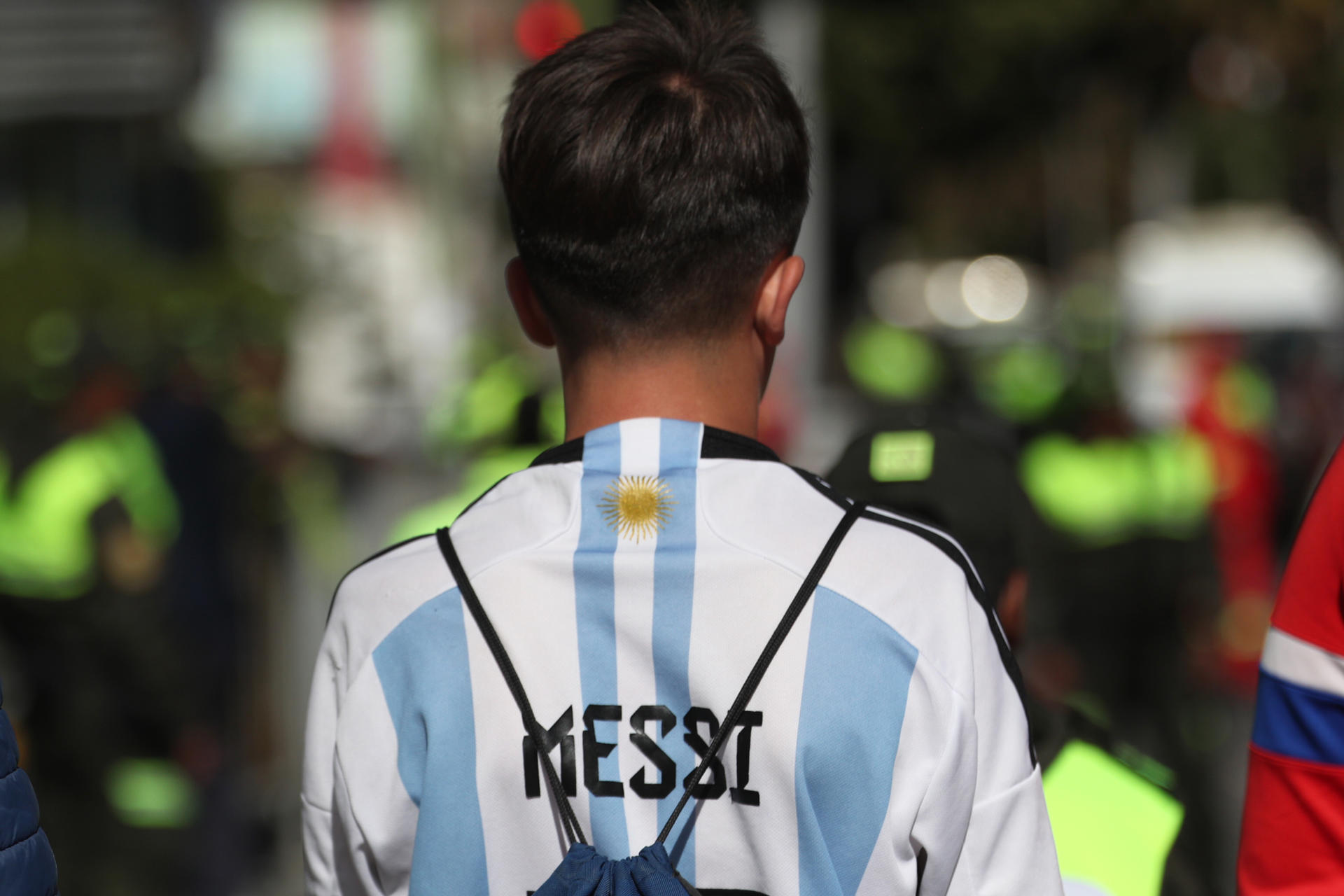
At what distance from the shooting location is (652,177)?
1.51 meters

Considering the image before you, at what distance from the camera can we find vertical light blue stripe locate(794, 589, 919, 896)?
144cm

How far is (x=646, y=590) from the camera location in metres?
1.50

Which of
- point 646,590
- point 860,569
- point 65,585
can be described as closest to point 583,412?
point 646,590

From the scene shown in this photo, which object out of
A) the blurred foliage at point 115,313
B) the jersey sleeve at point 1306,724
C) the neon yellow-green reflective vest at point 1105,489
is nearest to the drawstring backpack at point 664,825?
the jersey sleeve at point 1306,724

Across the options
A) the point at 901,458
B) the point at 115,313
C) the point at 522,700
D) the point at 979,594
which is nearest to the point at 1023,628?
the point at 901,458

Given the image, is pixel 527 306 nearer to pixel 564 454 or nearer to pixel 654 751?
pixel 564 454

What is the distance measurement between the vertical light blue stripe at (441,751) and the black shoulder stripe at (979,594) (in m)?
0.46

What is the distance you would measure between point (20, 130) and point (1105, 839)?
20912mm

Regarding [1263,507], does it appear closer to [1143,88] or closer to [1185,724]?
[1185,724]

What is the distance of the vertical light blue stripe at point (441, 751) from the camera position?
1504mm

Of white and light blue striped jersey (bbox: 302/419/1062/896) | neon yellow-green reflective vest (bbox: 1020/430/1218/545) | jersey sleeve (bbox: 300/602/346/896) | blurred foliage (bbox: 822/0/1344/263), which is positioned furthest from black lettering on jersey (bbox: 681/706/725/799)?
blurred foliage (bbox: 822/0/1344/263)

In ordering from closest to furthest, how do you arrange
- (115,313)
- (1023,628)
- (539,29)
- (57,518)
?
1. (1023,628)
2. (539,29)
3. (57,518)
4. (115,313)

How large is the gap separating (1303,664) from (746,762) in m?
0.74

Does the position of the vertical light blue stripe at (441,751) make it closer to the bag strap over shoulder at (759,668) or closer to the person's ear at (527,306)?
the bag strap over shoulder at (759,668)
